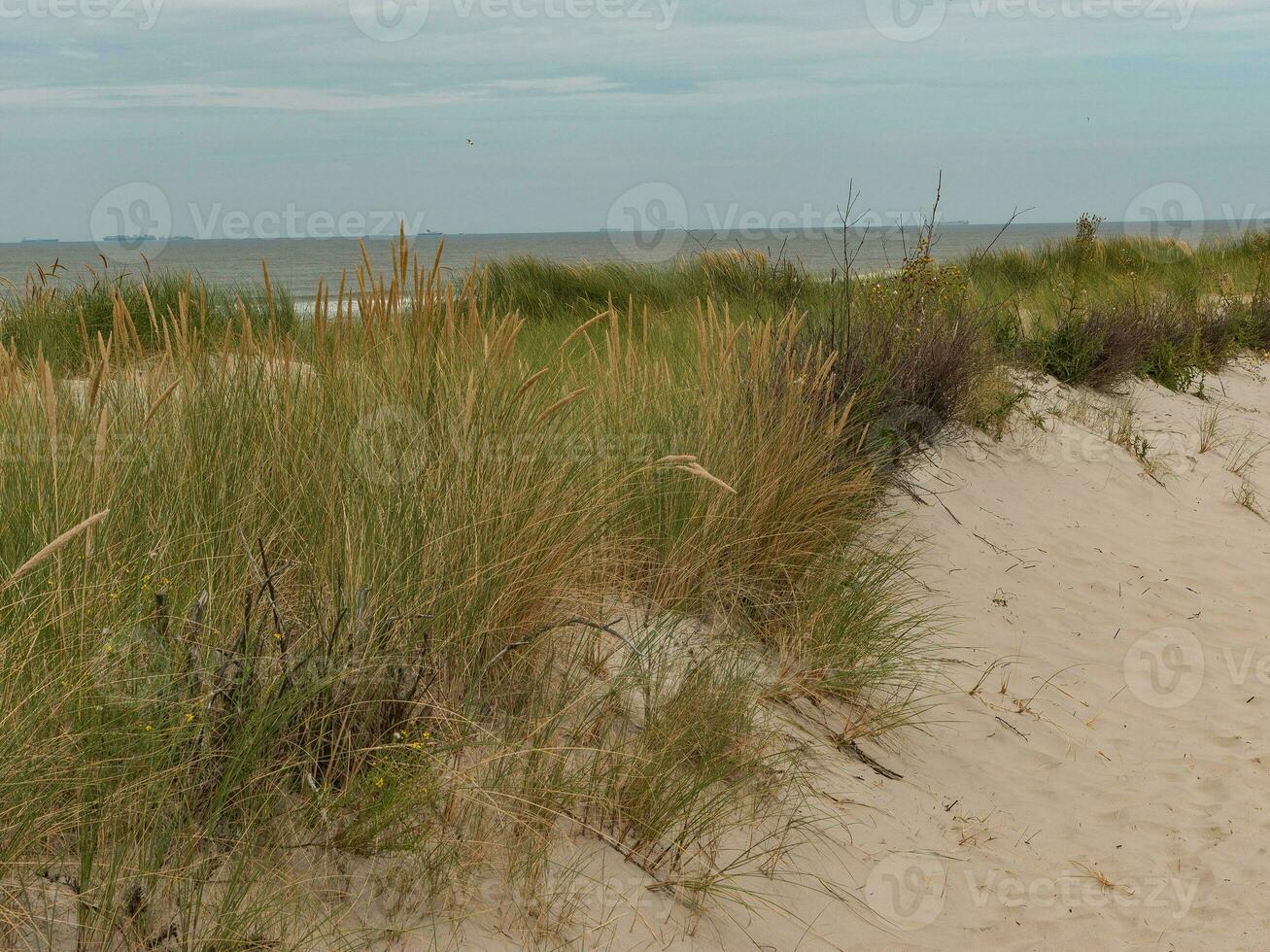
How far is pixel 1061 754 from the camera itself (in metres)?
3.75

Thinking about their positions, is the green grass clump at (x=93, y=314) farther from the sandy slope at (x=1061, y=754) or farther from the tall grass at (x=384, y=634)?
the sandy slope at (x=1061, y=754)

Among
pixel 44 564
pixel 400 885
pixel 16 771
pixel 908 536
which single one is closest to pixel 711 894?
pixel 400 885

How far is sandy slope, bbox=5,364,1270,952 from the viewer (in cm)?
244

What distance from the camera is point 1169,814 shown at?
11.3 ft

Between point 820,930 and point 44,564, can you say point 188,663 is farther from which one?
point 820,930

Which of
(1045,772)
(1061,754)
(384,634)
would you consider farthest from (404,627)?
(1061,754)

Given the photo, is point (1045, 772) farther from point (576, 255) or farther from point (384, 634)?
point (576, 255)

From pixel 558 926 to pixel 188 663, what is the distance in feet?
2.94

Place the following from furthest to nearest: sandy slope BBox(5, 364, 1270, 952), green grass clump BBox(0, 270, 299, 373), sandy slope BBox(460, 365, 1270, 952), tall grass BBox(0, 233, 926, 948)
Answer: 1. green grass clump BBox(0, 270, 299, 373)
2. sandy slope BBox(460, 365, 1270, 952)
3. sandy slope BBox(5, 364, 1270, 952)
4. tall grass BBox(0, 233, 926, 948)

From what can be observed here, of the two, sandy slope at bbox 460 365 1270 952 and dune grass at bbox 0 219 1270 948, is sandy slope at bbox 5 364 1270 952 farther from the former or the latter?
dune grass at bbox 0 219 1270 948

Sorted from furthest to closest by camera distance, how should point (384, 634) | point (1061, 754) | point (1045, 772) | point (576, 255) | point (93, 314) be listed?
point (576, 255)
point (93, 314)
point (1061, 754)
point (1045, 772)
point (384, 634)

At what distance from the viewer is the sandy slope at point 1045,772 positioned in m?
2.44

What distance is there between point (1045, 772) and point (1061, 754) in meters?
0.19

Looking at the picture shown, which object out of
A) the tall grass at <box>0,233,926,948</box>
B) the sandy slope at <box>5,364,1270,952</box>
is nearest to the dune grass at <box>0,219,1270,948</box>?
the tall grass at <box>0,233,926,948</box>
